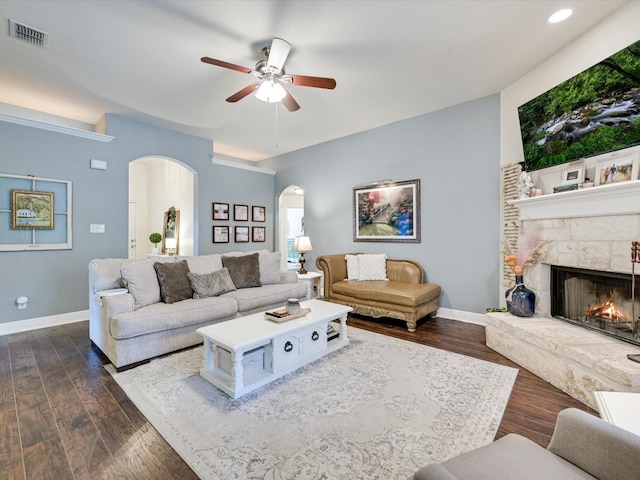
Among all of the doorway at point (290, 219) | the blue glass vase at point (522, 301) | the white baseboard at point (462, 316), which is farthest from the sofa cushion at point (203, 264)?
the blue glass vase at point (522, 301)

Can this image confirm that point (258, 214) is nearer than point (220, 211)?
No

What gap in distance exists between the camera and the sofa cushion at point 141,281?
295cm

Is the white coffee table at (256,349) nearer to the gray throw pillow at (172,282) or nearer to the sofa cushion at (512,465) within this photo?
the gray throw pillow at (172,282)

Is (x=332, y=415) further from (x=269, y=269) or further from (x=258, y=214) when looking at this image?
(x=258, y=214)

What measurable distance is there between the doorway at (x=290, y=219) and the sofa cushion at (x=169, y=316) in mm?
3471

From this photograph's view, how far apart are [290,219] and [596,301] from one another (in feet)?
25.5

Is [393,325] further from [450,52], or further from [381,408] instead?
[450,52]

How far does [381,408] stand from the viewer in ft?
6.55

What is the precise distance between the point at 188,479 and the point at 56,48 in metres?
3.75

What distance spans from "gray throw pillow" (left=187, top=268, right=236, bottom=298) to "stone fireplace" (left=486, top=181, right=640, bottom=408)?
304cm

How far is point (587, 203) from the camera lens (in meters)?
2.46

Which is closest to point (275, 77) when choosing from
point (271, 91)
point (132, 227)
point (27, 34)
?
point (271, 91)

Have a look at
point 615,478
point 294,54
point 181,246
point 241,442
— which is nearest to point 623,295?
point 615,478

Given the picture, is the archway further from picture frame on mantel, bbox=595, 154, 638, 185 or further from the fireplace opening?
picture frame on mantel, bbox=595, 154, 638, 185
